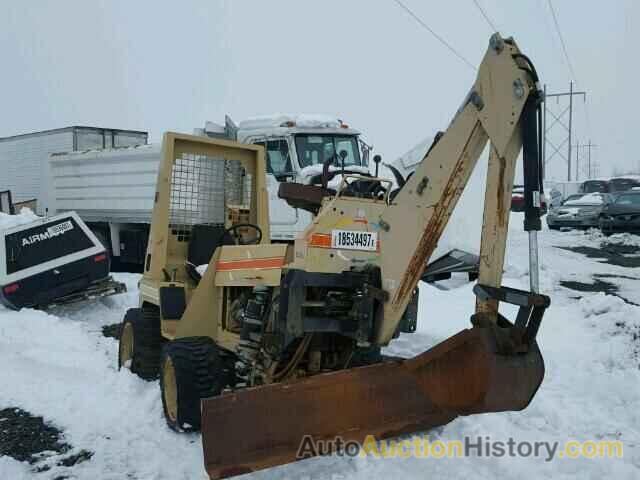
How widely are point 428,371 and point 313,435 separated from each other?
0.74 metres

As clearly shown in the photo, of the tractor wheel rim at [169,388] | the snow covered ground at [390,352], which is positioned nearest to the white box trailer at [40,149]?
the snow covered ground at [390,352]

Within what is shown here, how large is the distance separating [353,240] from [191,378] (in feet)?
5.06

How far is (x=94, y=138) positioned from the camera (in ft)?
52.6

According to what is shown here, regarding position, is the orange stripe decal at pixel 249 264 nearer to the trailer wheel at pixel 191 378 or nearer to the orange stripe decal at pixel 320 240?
the orange stripe decal at pixel 320 240

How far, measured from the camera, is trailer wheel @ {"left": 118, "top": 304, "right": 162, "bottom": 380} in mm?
5523

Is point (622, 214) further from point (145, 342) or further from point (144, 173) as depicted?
point (145, 342)

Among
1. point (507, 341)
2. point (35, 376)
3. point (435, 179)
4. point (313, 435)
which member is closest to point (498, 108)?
point (435, 179)

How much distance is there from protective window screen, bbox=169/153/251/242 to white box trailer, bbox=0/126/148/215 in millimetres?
10979

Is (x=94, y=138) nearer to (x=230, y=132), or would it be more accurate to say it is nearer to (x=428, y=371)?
(x=230, y=132)

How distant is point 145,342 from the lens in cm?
556

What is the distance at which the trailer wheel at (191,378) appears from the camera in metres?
4.26

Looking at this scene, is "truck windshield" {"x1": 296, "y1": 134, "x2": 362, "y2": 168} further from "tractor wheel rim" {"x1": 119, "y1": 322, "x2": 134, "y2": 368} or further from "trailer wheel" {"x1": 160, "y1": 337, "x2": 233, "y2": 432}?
"trailer wheel" {"x1": 160, "y1": 337, "x2": 233, "y2": 432}

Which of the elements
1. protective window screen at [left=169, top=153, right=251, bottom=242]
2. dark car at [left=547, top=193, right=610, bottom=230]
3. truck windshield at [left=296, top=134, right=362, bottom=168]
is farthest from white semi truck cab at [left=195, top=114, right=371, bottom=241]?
dark car at [left=547, top=193, right=610, bottom=230]

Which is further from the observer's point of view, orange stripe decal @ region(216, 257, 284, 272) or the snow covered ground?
orange stripe decal @ region(216, 257, 284, 272)
